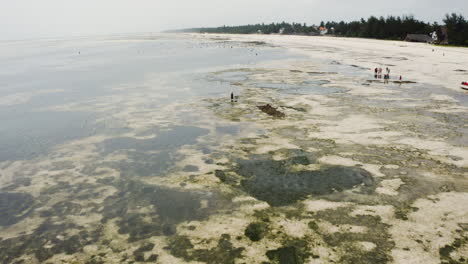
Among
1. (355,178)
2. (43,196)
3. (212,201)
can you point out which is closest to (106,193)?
(43,196)

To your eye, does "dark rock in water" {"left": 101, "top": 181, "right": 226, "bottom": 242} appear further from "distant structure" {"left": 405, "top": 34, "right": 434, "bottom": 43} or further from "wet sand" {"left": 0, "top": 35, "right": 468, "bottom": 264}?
"distant structure" {"left": 405, "top": 34, "right": 434, "bottom": 43}

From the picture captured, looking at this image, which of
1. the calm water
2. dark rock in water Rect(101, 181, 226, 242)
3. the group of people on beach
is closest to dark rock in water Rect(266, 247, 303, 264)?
dark rock in water Rect(101, 181, 226, 242)

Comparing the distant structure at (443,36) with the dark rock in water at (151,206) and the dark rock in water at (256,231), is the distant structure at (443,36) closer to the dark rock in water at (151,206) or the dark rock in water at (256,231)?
the dark rock in water at (256,231)

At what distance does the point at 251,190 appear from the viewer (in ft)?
33.2

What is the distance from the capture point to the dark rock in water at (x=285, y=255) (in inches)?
273

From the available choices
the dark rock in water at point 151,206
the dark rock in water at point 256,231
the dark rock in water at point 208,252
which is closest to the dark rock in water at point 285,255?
the dark rock in water at point 256,231

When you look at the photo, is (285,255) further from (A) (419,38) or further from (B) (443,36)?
(A) (419,38)

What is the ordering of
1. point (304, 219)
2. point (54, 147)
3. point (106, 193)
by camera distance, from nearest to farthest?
point (304, 219) → point (106, 193) → point (54, 147)

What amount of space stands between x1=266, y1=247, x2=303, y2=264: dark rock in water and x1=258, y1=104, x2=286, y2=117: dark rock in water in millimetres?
11732

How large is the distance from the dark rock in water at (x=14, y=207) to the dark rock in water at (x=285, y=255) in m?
7.41

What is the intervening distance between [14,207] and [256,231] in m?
7.68

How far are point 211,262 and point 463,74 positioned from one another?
3539cm

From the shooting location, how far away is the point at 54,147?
14.9 metres

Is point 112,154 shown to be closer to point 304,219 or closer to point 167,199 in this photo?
point 167,199
